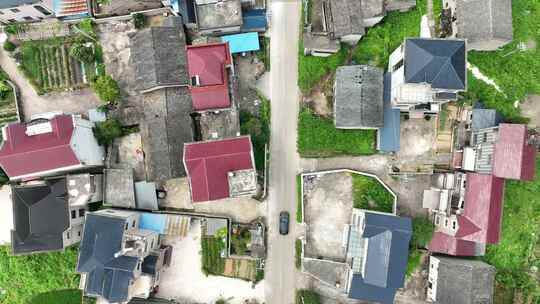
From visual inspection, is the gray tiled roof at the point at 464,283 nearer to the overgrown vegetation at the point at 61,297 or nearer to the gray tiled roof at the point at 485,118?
the gray tiled roof at the point at 485,118

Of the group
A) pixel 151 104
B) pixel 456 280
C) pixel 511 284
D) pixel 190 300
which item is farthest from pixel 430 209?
pixel 151 104

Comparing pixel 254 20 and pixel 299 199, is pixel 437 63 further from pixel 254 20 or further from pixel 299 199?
pixel 254 20

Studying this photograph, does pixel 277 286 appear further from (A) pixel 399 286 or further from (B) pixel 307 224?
(A) pixel 399 286

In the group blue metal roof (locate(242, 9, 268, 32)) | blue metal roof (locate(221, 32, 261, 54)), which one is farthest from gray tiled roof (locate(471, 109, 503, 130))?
blue metal roof (locate(242, 9, 268, 32))

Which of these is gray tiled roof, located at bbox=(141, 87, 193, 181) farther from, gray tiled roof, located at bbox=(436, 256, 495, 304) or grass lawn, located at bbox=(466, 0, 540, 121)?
grass lawn, located at bbox=(466, 0, 540, 121)

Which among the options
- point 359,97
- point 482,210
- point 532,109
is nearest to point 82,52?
point 359,97
